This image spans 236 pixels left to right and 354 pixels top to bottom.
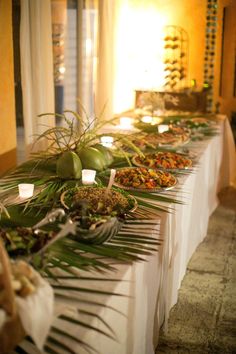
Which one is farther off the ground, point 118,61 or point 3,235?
point 118,61

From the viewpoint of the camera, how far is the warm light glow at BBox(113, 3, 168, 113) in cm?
427

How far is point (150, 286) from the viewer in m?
1.44

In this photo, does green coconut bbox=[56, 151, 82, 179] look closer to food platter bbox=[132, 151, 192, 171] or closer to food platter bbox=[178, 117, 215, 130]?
food platter bbox=[132, 151, 192, 171]

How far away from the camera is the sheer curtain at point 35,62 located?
2609 mm

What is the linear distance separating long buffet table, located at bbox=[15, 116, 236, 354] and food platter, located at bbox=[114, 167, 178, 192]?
48 millimetres

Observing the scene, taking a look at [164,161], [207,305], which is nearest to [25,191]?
[164,161]

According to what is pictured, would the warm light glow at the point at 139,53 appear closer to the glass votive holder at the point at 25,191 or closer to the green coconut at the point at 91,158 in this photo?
the green coconut at the point at 91,158

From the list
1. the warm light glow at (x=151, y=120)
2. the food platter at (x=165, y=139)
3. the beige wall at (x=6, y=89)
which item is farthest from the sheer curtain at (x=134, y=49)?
the beige wall at (x=6, y=89)

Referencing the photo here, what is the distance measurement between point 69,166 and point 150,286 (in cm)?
64

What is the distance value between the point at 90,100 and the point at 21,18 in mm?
1355

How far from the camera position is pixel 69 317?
946 millimetres

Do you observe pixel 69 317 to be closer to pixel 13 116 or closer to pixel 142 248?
pixel 142 248

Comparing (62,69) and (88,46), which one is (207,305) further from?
(62,69)

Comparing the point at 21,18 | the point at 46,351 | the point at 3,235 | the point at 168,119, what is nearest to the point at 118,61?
the point at 168,119
